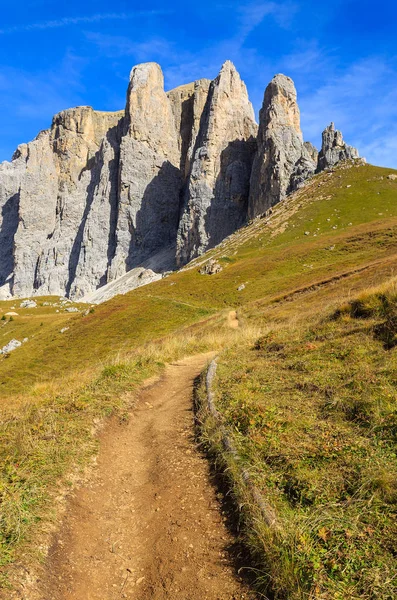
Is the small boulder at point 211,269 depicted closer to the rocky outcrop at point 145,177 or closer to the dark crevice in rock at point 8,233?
the rocky outcrop at point 145,177

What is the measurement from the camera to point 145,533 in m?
6.30

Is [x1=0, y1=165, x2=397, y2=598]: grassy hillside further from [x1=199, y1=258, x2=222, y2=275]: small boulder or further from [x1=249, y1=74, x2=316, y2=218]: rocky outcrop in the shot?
[x1=249, y1=74, x2=316, y2=218]: rocky outcrop

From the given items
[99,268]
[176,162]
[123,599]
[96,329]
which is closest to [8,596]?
[123,599]

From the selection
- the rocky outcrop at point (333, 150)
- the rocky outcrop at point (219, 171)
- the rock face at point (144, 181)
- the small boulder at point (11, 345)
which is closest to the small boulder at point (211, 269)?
the small boulder at point (11, 345)

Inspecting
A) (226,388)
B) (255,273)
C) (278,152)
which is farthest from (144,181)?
(226,388)

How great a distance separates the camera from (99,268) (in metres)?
142

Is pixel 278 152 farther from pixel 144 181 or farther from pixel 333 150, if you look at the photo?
pixel 144 181

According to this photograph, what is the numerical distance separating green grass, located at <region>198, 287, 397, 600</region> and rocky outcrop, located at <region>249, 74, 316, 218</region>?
95.2 m

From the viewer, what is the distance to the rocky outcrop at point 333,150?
9638cm

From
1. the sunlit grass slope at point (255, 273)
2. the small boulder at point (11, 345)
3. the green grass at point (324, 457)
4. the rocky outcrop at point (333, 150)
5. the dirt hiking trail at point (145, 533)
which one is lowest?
the dirt hiking trail at point (145, 533)

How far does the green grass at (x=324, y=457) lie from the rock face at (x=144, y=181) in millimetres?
95896

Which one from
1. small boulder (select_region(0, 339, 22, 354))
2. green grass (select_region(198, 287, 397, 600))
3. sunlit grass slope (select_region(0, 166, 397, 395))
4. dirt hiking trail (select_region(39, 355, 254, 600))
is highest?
sunlit grass slope (select_region(0, 166, 397, 395))

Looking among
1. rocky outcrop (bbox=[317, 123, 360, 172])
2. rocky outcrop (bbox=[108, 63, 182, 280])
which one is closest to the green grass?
rocky outcrop (bbox=[317, 123, 360, 172])

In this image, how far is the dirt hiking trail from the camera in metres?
5.06
